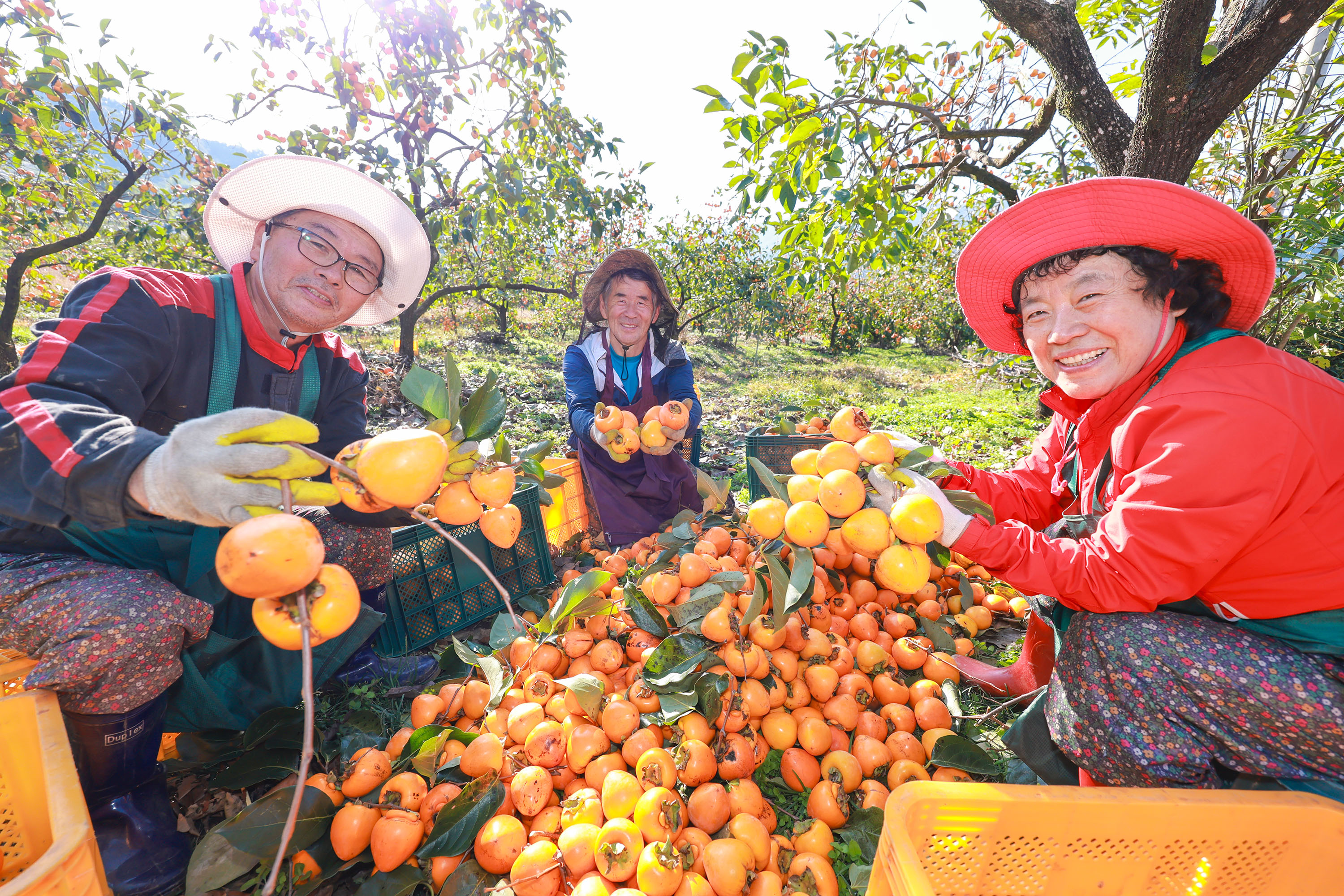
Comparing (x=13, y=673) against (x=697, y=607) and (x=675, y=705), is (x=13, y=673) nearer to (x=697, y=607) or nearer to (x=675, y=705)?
(x=675, y=705)

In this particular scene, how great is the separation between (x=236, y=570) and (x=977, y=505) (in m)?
1.92

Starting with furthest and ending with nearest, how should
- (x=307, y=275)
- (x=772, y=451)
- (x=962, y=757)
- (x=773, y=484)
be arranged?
(x=772, y=451) < (x=307, y=275) < (x=773, y=484) < (x=962, y=757)

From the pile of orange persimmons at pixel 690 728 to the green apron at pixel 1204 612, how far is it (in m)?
0.45

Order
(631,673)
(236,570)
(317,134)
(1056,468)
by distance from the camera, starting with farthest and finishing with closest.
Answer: (317,134) → (1056,468) → (631,673) → (236,570)

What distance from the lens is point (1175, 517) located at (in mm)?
1248

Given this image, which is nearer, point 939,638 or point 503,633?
point 503,633

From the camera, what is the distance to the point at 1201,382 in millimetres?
1329

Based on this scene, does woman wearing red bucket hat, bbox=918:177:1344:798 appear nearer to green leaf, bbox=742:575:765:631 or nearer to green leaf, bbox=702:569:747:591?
green leaf, bbox=742:575:765:631

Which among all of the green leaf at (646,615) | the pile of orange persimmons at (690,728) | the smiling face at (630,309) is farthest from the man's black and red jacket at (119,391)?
the smiling face at (630,309)

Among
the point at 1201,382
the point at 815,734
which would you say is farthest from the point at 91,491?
the point at 1201,382

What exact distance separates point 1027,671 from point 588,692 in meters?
1.78

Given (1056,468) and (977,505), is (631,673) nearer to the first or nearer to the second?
(977,505)

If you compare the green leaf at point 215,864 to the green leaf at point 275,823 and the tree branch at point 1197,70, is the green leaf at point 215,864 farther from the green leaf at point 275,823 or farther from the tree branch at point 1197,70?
the tree branch at point 1197,70

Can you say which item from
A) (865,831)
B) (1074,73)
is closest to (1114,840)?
(865,831)
